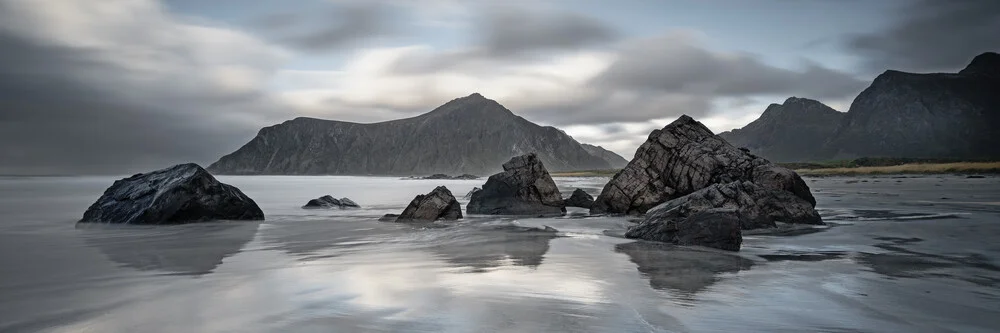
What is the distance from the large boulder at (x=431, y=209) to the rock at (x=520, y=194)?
10.2 feet

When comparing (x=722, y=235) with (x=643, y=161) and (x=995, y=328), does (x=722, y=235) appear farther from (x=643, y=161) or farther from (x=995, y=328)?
(x=643, y=161)

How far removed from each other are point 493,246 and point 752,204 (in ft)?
27.2

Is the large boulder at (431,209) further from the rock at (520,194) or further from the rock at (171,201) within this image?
the rock at (171,201)

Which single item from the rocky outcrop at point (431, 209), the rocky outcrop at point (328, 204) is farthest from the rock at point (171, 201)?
the rocky outcrop at point (328, 204)

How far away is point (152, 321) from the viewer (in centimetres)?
546

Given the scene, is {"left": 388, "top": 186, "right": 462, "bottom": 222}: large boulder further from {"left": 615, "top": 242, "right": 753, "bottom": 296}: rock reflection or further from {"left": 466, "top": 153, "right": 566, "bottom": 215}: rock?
{"left": 615, "top": 242, "right": 753, "bottom": 296}: rock reflection

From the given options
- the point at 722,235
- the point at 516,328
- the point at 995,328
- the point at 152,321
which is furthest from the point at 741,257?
the point at 152,321

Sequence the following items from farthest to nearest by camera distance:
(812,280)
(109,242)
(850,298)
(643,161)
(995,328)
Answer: (643,161)
(109,242)
(812,280)
(850,298)
(995,328)

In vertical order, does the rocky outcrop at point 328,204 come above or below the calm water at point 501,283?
above

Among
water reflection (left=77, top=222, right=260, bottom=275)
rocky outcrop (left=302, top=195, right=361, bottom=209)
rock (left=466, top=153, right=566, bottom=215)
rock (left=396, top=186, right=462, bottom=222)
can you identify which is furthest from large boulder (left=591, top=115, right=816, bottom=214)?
water reflection (left=77, top=222, right=260, bottom=275)

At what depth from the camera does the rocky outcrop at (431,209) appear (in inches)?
758

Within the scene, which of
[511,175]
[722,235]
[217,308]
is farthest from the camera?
[511,175]

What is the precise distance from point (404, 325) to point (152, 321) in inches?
104

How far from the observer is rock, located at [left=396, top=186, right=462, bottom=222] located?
19.3 meters
